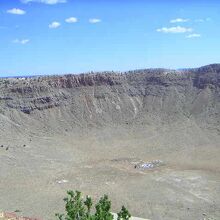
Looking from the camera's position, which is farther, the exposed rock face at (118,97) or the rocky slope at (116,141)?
the exposed rock face at (118,97)

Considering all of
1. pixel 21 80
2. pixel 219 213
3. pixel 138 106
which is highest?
pixel 21 80

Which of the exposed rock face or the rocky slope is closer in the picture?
the rocky slope

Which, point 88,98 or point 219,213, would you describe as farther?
point 88,98

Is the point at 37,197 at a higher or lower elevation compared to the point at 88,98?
lower

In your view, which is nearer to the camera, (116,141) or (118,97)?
(116,141)

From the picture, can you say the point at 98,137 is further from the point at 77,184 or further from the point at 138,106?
the point at 77,184

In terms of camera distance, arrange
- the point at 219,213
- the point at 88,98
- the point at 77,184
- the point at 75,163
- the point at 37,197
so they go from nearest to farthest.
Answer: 1. the point at 219,213
2. the point at 37,197
3. the point at 77,184
4. the point at 75,163
5. the point at 88,98

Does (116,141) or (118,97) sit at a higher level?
(118,97)

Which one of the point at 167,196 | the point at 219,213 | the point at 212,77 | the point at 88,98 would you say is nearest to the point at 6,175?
the point at 167,196
